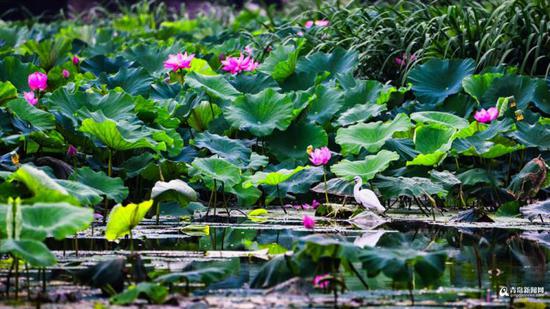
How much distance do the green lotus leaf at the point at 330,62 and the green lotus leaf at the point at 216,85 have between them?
2.09 feet

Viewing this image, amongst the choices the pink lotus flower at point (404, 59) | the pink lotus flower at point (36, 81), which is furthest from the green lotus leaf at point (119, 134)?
the pink lotus flower at point (404, 59)

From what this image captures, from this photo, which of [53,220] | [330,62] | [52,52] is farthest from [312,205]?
[52,52]

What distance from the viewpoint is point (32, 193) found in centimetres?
335

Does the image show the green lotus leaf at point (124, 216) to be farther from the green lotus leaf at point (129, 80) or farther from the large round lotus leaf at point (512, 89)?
the large round lotus leaf at point (512, 89)

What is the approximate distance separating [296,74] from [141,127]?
4.83 feet

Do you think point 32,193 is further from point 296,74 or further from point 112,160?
point 296,74

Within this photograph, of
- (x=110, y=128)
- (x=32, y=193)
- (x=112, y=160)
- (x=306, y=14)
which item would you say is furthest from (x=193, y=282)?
(x=306, y=14)

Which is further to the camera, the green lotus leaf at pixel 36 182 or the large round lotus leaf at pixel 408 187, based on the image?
the large round lotus leaf at pixel 408 187

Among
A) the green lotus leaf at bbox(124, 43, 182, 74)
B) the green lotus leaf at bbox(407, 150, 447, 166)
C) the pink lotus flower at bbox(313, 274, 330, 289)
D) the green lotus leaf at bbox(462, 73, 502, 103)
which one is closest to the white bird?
the green lotus leaf at bbox(407, 150, 447, 166)

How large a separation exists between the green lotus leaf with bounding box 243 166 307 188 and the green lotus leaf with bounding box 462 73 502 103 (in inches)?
49.1

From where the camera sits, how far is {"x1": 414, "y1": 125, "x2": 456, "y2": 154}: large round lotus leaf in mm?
4961

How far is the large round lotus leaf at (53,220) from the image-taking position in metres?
2.90

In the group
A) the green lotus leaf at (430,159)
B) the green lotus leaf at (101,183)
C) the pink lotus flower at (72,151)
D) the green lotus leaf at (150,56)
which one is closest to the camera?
the green lotus leaf at (101,183)

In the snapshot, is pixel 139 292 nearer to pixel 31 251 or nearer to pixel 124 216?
pixel 31 251
